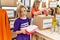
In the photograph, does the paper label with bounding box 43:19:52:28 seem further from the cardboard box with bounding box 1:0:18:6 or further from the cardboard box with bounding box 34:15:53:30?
the cardboard box with bounding box 1:0:18:6

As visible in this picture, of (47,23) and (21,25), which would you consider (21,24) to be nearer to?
(21,25)

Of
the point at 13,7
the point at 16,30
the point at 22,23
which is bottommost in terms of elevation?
the point at 16,30

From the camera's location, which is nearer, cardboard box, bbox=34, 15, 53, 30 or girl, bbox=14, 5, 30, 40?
cardboard box, bbox=34, 15, 53, 30

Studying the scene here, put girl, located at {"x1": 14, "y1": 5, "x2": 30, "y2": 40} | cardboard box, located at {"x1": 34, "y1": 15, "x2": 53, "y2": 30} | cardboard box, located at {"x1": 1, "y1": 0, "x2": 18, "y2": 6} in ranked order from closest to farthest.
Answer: cardboard box, located at {"x1": 34, "y1": 15, "x2": 53, "y2": 30} → girl, located at {"x1": 14, "y1": 5, "x2": 30, "y2": 40} → cardboard box, located at {"x1": 1, "y1": 0, "x2": 18, "y2": 6}

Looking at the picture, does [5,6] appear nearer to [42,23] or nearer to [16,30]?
[16,30]

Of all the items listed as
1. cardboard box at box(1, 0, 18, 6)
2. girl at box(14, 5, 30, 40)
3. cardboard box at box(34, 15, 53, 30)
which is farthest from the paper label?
cardboard box at box(1, 0, 18, 6)

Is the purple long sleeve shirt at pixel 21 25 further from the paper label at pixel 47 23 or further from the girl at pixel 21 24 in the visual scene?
the paper label at pixel 47 23

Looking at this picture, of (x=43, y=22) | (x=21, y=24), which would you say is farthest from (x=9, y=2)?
(x=43, y=22)

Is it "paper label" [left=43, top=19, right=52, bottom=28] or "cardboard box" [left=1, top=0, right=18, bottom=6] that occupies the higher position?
"cardboard box" [left=1, top=0, right=18, bottom=6]

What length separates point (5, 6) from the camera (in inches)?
98.5

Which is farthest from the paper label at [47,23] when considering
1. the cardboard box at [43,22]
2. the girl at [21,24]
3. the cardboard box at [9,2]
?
the cardboard box at [9,2]

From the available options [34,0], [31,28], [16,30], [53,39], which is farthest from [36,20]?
[34,0]

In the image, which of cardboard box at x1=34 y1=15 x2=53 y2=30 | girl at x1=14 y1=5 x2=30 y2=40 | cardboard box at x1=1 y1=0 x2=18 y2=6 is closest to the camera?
cardboard box at x1=34 y1=15 x2=53 y2=30

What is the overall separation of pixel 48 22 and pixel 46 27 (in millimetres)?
75
